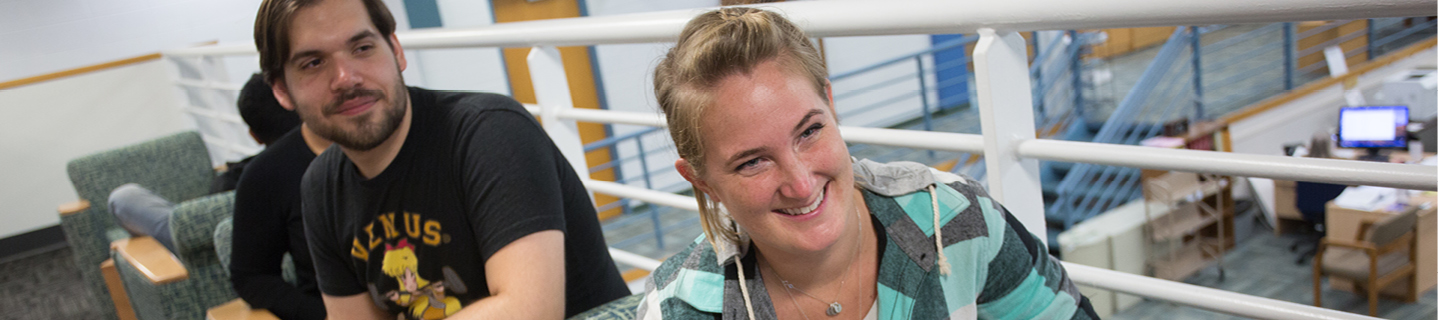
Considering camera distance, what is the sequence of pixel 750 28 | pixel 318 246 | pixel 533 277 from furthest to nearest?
pixel 318 246 < pixel 533 277 < pixel 750 28

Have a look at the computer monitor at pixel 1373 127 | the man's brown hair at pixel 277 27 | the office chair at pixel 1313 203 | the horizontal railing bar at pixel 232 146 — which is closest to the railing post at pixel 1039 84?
the office chair at pixel 1313 203

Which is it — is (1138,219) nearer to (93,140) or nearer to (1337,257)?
(1337,257)

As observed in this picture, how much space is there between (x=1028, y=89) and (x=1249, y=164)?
0.82 feet

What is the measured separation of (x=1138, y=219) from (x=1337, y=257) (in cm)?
115

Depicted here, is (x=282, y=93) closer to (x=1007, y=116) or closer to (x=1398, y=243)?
(x=1007, y=116)

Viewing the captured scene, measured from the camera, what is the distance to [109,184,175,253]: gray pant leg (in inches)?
97.6

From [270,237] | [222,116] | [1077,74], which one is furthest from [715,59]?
[1077,74]

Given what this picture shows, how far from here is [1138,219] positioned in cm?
592

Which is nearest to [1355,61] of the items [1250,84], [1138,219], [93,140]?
[1250,84]

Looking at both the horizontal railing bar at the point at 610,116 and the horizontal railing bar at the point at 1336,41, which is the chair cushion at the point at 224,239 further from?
the horizontal railing bar at the point at 1336,41

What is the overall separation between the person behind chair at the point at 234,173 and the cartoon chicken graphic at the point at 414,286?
1280mm

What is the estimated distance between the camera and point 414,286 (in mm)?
1364

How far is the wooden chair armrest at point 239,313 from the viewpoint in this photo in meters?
1.69

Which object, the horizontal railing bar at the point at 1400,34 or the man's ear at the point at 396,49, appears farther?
the horizontal railing bar at the point at 1400,34
